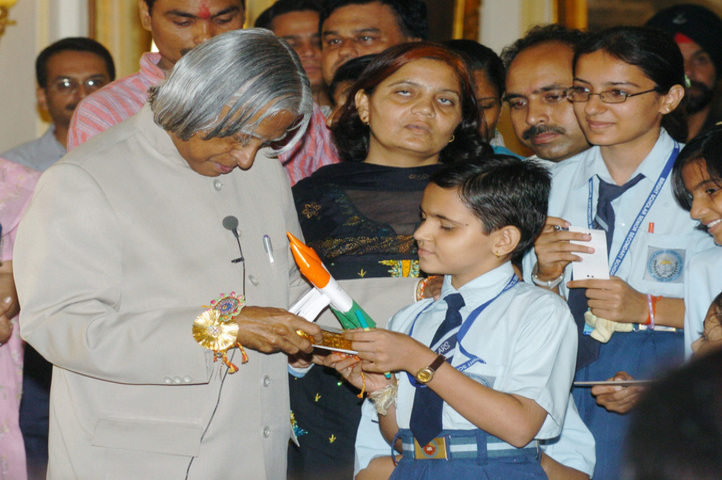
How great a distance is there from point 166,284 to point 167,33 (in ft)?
5.22

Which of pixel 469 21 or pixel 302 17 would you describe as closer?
pixel 302 17

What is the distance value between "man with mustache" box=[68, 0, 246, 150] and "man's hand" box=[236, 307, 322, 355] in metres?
1.42

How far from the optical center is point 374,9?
14.0 feet

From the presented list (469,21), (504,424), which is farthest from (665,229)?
(469,21)

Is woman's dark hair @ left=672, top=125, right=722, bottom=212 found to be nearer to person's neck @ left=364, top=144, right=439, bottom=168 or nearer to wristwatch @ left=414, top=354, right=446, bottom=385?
person's neck @ left=364, top=144, right=439, bottom=168

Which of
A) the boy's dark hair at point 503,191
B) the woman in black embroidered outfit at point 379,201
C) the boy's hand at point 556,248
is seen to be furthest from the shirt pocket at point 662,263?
the woman in black embroidered outfit at point 379,201

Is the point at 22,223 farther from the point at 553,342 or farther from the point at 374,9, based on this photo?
the point at 374,9

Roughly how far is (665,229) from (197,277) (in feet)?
5.12

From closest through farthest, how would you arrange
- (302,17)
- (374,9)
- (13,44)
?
(374,9) → (302,17) → (13,44)

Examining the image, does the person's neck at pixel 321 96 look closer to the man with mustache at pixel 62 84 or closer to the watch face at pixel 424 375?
the man with mustache at pixel 62 84

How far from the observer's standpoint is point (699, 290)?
2.77 meters

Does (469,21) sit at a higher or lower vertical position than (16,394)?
higher

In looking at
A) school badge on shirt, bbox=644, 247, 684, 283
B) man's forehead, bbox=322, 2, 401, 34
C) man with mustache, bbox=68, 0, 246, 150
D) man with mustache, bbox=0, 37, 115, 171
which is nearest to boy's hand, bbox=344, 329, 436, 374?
school badge on shirt, bbox=644, 247, 684, 283

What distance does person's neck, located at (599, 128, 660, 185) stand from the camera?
3.08m
